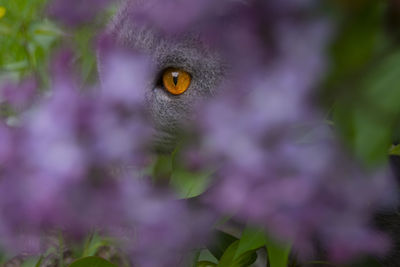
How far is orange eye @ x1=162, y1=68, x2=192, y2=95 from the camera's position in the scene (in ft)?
2.57

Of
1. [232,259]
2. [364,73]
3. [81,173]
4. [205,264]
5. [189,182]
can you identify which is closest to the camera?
[364,73]

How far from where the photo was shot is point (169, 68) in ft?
2.56

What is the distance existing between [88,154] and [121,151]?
27 mm

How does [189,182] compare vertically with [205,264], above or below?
above

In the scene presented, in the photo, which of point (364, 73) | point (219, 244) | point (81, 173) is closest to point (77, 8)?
point (81, 173)

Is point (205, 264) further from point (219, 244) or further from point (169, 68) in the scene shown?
point (169, 68)

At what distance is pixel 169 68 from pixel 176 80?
2cm

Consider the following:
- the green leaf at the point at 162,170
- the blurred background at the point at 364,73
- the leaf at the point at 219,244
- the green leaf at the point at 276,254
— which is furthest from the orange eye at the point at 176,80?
the blurred background at the point at 364,73

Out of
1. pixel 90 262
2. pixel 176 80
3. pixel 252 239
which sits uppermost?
pixel 176 80

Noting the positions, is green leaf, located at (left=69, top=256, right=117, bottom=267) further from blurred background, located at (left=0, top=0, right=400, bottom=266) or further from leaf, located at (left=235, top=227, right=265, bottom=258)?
blurred background, located at (left=0, top=0, right=400, bottom=266)

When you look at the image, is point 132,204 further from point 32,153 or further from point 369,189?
point 369,189

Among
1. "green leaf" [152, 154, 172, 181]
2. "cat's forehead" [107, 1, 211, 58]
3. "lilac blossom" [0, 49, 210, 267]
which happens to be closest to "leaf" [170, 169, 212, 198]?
"lilac blossom" [0, 49, 210, 267]

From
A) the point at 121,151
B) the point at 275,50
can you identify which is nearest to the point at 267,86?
the point at 275,50

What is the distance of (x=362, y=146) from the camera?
25 cm
